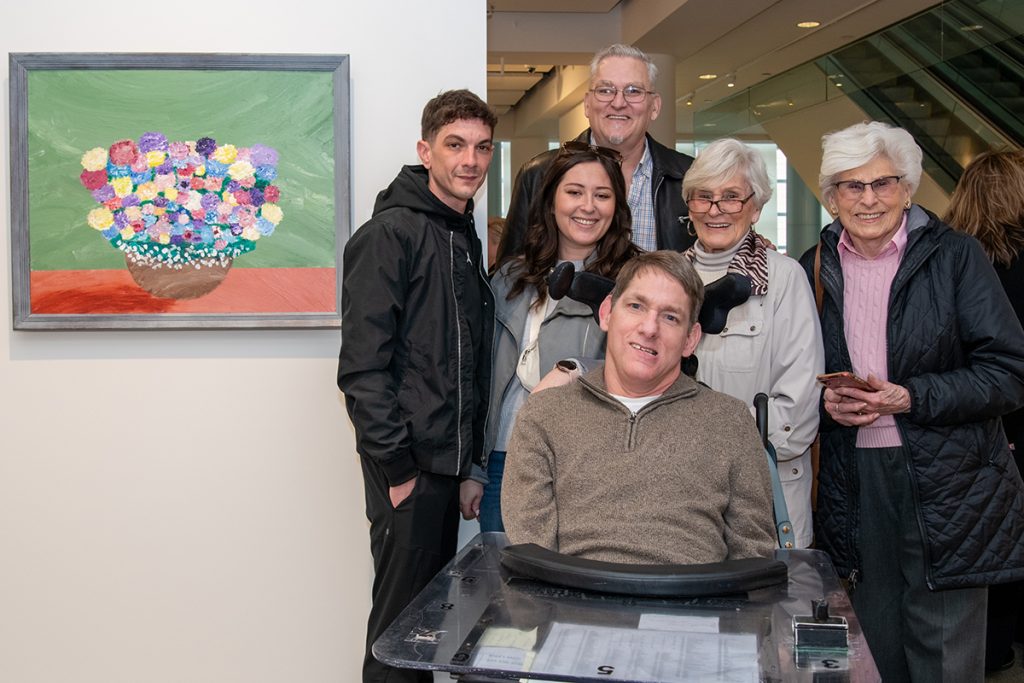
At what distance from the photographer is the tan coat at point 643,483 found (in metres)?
2.22

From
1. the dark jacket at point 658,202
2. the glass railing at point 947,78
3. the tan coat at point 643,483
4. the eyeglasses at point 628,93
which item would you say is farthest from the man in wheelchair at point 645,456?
the glass railing at point 947,78

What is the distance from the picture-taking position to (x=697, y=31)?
25.7 feet

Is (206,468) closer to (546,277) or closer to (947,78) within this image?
(546,277)

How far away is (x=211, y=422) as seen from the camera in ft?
10.8

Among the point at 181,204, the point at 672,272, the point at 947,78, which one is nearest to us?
the point at 672,272

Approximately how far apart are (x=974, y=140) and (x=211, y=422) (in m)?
4.58

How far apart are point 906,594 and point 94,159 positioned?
2.55 meters

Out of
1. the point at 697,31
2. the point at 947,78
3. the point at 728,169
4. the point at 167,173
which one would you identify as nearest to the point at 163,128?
the point at 167,173

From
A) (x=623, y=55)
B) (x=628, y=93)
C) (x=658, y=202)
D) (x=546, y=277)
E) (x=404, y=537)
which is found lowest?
(x=404, y=537)

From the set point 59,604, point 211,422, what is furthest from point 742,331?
point 59,604

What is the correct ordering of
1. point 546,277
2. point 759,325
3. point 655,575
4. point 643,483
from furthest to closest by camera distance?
point 546,277, point 759,325, point 643,483, point 655,575

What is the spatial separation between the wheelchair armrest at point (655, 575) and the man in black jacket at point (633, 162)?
59.6 inches

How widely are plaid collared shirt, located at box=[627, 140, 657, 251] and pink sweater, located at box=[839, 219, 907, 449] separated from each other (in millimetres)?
645

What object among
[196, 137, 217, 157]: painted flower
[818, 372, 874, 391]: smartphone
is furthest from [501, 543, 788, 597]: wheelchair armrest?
[196, 137, 217, 157]: painted flower
